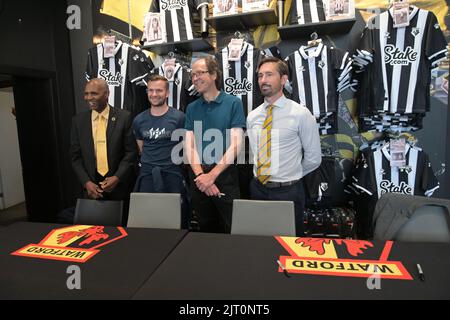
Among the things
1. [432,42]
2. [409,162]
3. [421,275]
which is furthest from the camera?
[409,162]

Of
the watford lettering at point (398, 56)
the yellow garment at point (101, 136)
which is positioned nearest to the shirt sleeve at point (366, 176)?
the watford lettering at point (398, 56)

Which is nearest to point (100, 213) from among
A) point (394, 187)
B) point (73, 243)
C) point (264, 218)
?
point (73, 243)

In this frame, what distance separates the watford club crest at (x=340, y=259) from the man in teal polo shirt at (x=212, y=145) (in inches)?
29.8

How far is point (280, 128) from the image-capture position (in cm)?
198

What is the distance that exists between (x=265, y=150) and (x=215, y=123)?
0.41m

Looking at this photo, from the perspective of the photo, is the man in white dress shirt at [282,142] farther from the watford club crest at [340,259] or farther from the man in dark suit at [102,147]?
the man in dark suit at [102,147]

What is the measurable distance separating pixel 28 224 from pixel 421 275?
1.95 metres

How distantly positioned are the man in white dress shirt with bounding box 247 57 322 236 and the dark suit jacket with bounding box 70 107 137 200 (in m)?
→ 1.08

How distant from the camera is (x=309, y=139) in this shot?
1.99 m

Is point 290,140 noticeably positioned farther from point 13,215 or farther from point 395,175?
point 13,215

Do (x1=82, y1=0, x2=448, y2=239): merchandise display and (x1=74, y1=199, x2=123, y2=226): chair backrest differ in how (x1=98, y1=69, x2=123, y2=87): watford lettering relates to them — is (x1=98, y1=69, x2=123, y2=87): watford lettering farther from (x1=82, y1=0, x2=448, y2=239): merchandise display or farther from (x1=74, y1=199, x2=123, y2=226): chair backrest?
(x1=74, y1=199, x2=123, y2=226): chair backrest

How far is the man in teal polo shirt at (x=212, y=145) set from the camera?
6.81 feet

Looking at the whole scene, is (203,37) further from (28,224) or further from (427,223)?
(427,223)
